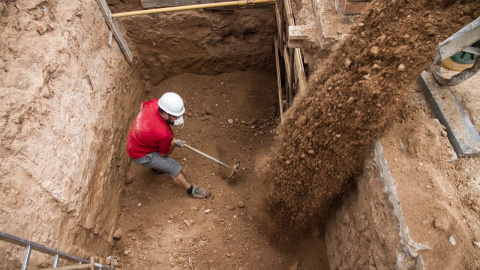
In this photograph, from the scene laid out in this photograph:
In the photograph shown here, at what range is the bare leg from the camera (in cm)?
382

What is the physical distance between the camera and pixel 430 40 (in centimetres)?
205

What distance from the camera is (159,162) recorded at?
365cm

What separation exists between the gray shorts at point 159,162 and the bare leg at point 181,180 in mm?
51

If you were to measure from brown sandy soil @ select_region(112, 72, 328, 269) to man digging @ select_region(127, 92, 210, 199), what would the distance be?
1.94 ft

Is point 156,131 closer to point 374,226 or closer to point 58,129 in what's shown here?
point 58,129

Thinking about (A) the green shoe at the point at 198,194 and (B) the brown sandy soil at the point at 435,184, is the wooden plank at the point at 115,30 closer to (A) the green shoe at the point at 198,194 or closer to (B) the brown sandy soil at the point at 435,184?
(A) the green shoe at the point at 198,194

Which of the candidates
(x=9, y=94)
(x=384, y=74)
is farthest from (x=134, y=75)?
(x=384, y=74)

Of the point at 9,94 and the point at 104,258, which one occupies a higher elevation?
the point at 9,94

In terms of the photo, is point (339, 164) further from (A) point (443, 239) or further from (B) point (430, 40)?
(B) point (430, 40)

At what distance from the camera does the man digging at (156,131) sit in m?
3.29

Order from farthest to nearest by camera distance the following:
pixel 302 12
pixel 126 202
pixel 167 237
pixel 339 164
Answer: pixel 126 202
pixel 167 237
pixel 302 12
pixel 339 164

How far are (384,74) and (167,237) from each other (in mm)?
2987

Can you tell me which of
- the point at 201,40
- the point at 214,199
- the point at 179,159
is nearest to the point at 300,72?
the point at 214,199

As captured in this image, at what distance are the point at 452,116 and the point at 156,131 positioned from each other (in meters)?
2.75
